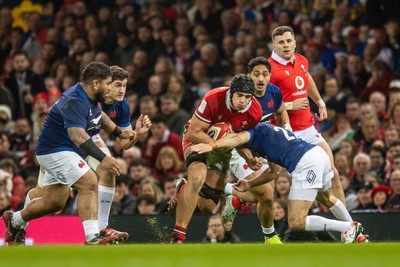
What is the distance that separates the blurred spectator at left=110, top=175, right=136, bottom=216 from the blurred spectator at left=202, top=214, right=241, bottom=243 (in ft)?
5.71

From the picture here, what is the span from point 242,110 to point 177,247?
3287mm

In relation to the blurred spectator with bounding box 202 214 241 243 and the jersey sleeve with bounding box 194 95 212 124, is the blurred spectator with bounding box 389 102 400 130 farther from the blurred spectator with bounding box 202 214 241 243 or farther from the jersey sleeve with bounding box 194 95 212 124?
the jersey sleeve with bounding box 194 95 212 124

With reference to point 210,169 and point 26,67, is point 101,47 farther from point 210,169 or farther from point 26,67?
point 210,169

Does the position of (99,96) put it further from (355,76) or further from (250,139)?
(355,76)

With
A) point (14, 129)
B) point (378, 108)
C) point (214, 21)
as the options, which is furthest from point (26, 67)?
point (378, 108)

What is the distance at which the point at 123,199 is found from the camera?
16.1 meters

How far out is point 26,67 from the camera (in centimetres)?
2038

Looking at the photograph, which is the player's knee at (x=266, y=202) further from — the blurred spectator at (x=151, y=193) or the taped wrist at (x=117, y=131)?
the blurred spectator at (x=151, y=193)

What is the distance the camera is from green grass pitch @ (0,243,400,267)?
8766mm

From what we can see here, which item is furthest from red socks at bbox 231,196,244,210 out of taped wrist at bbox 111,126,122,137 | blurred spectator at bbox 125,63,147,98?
blurred spectator at bbox 125,63,147,98

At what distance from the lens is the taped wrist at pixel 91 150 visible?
38.0 feet

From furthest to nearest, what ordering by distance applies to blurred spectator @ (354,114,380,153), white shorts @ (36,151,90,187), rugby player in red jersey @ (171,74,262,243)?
blurred spectator @ (354,114,380,153)
rugby player in red jersey @ (171,74,262,243)
white shorts @ (36,151,90,187)

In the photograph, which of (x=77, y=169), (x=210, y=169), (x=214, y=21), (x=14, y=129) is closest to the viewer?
(x=77, y=169)

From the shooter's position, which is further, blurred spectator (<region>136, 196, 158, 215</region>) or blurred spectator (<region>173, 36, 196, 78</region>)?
blurred spectator (<region>173, 36, 196, 78</region>)
